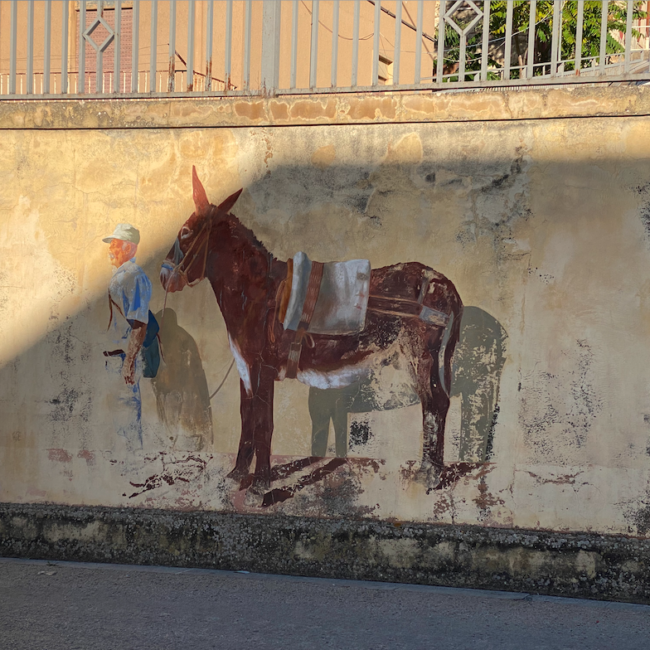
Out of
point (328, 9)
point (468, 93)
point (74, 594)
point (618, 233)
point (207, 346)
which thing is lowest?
point (74, 594)

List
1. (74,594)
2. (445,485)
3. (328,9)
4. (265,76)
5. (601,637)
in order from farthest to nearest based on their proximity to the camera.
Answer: (328,9) → (265,76) → (445,485) → (74,594) → (601,637)

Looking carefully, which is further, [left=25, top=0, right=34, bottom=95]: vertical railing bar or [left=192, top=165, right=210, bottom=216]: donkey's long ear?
[left=25, top=0, right=34, bottom=95]: vertical railing bar

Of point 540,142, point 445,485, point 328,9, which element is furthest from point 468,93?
point 445,485

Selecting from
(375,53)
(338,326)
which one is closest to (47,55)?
(375,53)

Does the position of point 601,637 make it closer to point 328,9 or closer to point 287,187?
point 287,187

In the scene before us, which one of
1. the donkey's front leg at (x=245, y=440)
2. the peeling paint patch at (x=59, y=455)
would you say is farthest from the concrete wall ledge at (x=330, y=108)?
the peeling paint patch at (x=59, y=455)

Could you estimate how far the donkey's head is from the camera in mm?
4930

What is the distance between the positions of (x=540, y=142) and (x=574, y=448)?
1.96 metres

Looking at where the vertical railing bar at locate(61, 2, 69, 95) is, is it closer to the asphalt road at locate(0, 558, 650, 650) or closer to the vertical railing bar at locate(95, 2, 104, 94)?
the vertical railing bar at locate(95, 2, 104, 94)

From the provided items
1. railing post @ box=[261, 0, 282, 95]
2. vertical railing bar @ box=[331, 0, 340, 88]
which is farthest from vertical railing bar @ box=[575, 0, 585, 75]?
railing post @ box=[261, 0, 282, 95]

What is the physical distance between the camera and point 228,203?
194 inches

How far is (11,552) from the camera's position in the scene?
507cm

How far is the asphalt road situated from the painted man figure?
3.38 ft

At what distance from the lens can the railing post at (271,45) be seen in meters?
4.96
